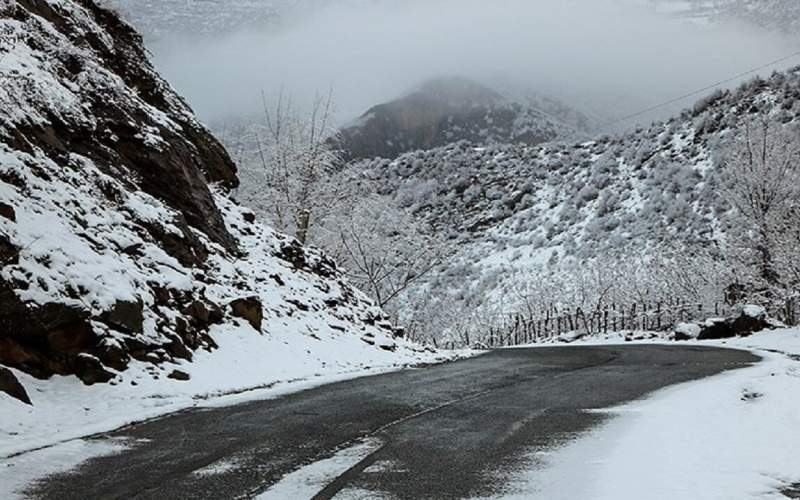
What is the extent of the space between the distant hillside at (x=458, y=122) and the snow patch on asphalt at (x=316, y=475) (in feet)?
283

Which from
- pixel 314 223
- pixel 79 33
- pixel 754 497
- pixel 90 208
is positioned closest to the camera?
pixel 754 497

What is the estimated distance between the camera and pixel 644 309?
4297 centimetres

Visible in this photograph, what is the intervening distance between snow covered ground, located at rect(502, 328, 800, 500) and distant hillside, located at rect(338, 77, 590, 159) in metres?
84.8

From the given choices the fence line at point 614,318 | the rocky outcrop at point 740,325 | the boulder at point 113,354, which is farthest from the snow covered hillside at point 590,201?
the boulder at point 113,354

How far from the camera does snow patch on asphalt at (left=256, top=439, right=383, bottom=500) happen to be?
4320mm

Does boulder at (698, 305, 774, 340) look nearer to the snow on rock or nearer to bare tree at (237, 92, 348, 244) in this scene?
the snow on rock

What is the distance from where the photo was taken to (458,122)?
408 ft

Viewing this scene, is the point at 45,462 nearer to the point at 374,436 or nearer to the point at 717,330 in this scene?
the point at 374,436

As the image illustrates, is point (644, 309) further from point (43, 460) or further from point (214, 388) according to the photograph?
point (43, 460)

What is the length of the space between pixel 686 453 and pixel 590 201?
56928 millimetres

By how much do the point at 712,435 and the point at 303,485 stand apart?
13.5ft

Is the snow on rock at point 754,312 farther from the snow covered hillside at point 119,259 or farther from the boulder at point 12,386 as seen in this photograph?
the boulder at point 12,386

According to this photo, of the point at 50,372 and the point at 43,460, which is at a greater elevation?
the point at 50,372

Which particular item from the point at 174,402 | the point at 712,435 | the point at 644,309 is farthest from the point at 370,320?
the point at 644,309
